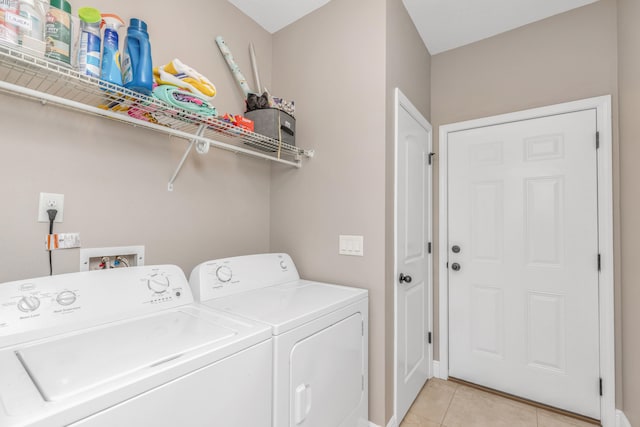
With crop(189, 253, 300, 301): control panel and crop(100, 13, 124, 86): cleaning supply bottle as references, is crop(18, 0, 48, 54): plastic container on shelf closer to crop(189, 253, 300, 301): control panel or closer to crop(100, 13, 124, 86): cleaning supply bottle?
crop(100, 13, 124, 86): cleaning supply bottle

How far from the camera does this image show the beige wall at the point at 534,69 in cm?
190

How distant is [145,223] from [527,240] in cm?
243

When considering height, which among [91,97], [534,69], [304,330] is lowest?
[304,330]

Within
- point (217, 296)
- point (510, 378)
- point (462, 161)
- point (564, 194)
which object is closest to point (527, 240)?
point (564, 194)

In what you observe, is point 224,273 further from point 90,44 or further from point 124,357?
point 90,44

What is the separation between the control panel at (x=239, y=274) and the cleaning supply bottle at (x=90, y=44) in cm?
90

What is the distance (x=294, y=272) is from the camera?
193 cm

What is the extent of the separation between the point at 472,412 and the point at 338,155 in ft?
6.24

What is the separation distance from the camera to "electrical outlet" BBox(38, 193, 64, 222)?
3.90 ft

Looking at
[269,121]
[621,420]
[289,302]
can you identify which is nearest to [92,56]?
[269,121]

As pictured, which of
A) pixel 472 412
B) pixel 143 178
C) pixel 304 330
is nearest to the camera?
pixel 304 330

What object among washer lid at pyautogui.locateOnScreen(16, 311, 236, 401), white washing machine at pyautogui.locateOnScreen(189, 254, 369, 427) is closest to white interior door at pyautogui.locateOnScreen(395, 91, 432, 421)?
white washing machine at pyautogui.locateOnScreen(189, 254, 369, 427)

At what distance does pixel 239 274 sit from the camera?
160 centimetres

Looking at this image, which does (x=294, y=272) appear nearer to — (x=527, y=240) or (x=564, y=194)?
(x=527, y=240)
